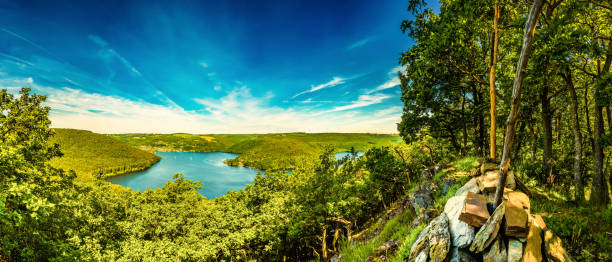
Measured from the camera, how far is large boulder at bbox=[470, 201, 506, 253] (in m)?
3.81

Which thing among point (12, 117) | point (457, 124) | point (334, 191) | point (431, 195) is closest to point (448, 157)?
point (457, 124)

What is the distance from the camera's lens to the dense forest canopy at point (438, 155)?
268 inches

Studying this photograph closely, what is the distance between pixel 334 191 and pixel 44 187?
743 inches

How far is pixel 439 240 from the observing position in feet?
15.3

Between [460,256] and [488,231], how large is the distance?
2.44 feet

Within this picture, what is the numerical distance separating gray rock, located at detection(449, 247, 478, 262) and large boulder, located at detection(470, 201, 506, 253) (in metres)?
0.21

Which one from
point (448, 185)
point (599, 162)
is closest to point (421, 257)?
point (448, 185)

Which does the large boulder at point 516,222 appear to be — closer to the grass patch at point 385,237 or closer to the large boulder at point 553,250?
the large boulder at point 553,250

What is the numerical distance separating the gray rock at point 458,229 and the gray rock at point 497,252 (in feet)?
1.17

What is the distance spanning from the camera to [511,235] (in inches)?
145

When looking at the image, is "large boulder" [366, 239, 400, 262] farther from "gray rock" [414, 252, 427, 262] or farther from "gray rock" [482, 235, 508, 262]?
"gray rock" [482, 235, 508, 262]

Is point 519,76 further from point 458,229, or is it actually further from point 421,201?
point 421,201

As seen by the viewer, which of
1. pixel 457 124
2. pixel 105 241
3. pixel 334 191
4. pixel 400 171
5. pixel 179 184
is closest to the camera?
pixel 457 124

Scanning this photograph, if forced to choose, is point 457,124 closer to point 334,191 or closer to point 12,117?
point 334,191
